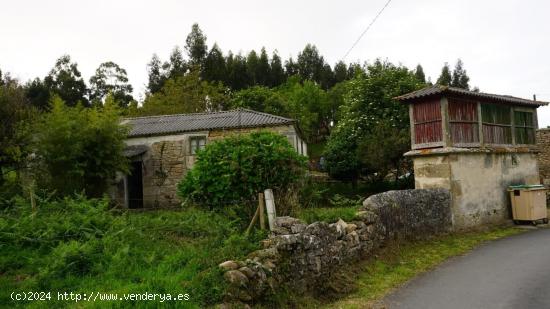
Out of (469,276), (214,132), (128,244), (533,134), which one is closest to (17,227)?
(128,244)

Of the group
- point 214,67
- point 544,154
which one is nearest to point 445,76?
point 214,67

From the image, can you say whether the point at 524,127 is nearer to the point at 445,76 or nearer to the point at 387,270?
the point at 387,270

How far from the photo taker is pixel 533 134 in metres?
17.2

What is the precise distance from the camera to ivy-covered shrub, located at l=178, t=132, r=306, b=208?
8078 millimetres

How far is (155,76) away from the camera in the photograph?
50.1 m

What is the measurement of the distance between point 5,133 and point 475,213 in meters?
16.4

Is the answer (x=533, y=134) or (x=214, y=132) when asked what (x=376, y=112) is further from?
(x=214, y=132)

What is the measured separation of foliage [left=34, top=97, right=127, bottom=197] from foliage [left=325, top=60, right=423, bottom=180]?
12394 millimetres

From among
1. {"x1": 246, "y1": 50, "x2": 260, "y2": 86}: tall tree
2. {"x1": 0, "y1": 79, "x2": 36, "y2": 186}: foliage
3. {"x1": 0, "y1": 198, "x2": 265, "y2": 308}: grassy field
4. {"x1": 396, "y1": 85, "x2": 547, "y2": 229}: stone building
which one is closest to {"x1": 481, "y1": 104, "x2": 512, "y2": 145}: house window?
{"x1": 396, "y1": 85, "x2": 547, "y2": 229}: stone building

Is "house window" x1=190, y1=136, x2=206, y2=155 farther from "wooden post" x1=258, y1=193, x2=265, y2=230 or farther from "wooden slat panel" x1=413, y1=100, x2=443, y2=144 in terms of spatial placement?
"wooden post" x1=258, y1=193, x2=265, y2=230

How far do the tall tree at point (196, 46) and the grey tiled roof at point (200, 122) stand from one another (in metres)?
27.5

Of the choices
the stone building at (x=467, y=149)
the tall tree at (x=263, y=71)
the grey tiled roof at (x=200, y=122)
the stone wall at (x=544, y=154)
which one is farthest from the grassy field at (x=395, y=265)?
the tall tree at (x=263, y=71)

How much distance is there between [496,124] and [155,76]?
143ft

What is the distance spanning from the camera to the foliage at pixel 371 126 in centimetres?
2030
